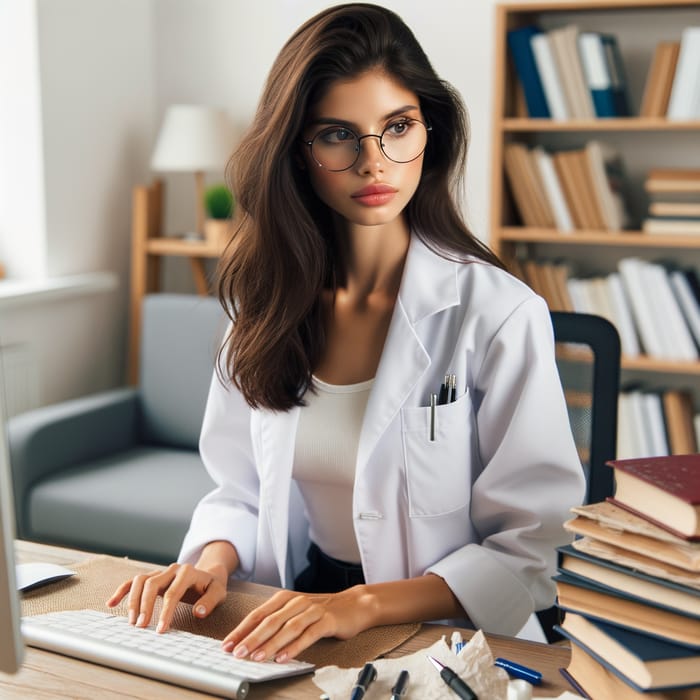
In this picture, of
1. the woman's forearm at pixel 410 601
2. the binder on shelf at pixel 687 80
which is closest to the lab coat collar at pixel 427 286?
the woman's forearm at pixel 410 601

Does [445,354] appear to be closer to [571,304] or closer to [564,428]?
[564,428]

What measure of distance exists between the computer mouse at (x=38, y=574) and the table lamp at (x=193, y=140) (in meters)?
2.37

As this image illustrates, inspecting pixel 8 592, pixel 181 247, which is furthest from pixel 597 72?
pixel 8 592

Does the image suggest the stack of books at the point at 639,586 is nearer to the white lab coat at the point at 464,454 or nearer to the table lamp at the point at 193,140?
the white lab coat at the point at 464,454

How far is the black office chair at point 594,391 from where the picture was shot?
4.92 ft

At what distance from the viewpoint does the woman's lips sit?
1.37m

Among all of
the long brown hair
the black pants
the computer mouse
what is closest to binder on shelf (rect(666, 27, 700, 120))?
the long brown hair

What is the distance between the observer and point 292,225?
1.52 metres

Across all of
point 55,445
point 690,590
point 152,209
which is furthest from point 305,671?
point 152,209

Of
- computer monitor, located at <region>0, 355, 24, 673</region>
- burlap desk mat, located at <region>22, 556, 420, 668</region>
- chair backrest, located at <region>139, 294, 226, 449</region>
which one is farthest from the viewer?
chair backrest, located at <region>139, 294, 226, 449</region>

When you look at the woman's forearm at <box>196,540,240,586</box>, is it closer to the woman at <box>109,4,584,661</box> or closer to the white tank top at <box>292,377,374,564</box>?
the woman at <box>109,4,584,661</box>

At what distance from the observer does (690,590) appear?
0.84 metres

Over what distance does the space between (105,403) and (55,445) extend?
0.28 m

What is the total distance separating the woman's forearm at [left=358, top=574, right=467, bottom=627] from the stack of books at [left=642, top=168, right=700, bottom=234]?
77.3 inches
